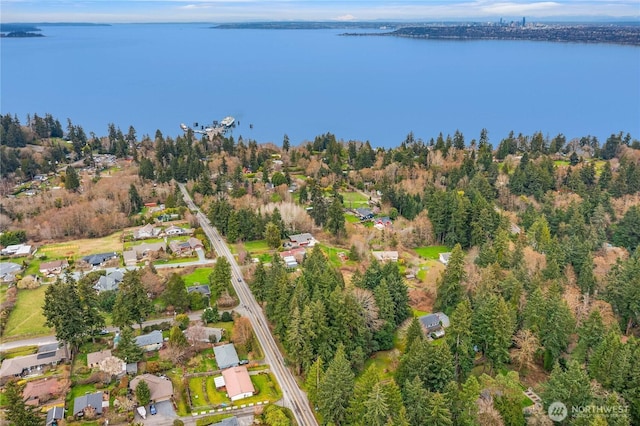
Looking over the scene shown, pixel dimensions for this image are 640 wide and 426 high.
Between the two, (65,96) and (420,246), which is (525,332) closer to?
(420,246)

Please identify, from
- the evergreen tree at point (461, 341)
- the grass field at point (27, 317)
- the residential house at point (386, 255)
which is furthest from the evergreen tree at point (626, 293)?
the grass field at point (27, 317)

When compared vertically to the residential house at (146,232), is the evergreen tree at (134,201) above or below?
above

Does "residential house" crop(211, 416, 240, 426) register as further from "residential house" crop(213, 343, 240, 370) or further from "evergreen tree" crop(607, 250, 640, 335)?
"evergreen tree" crop(607, 250, 640, 335)

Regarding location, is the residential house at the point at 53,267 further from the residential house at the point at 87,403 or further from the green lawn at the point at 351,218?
the green lawn at the point at 351,218

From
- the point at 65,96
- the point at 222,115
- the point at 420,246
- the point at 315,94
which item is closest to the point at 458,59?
the point at 315,94

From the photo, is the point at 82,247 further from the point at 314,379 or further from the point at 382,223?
the point at 314,379

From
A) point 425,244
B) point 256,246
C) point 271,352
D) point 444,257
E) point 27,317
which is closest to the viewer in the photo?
point 271,352

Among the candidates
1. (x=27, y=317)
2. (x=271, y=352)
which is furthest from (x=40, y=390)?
(x=271, y=352)
